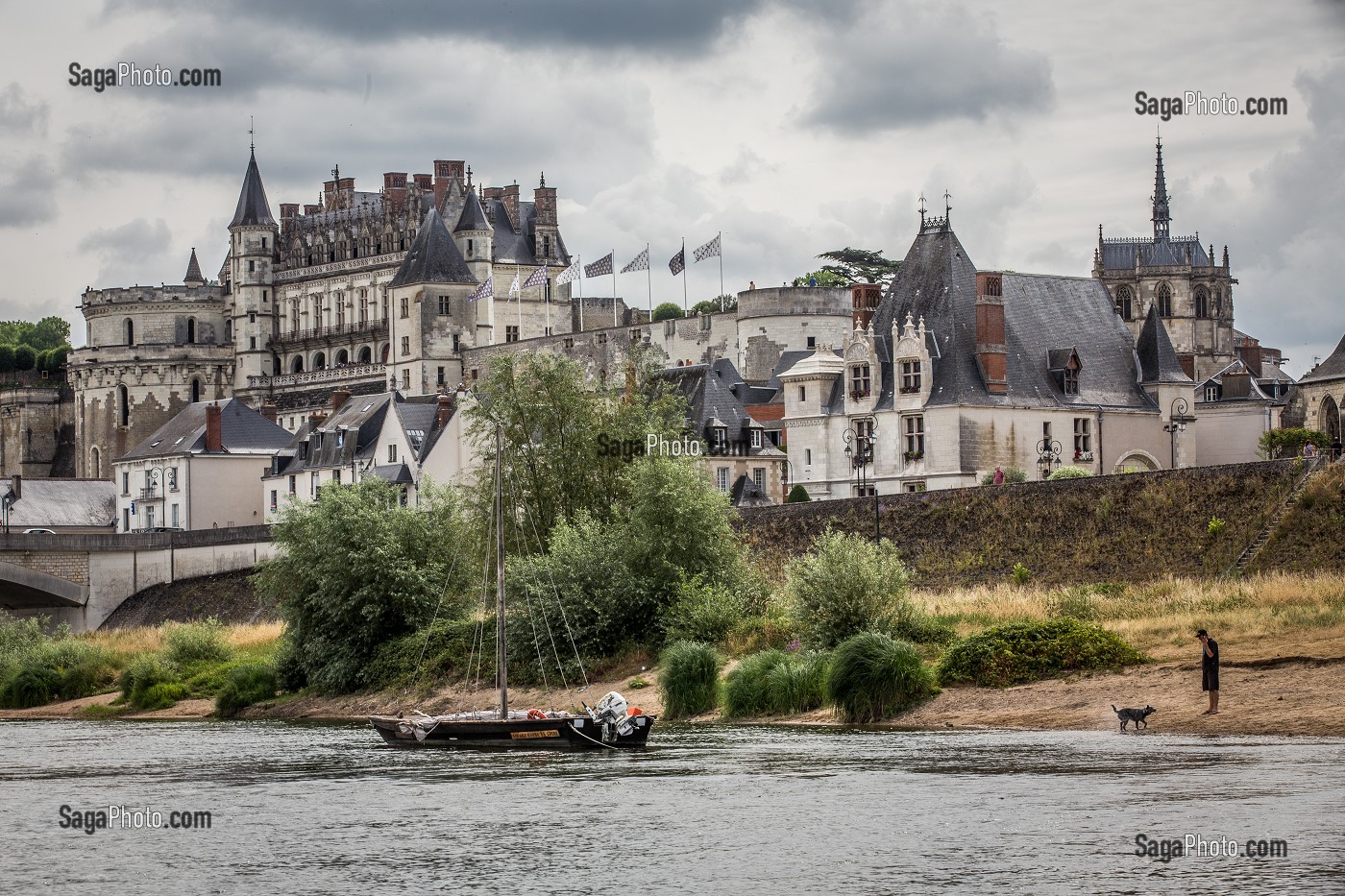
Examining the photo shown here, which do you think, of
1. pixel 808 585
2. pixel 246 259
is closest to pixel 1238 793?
pixel 808 585

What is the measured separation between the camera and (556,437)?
6166 cm

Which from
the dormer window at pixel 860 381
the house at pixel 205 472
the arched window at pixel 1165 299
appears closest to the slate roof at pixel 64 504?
the house at pixel 205 472

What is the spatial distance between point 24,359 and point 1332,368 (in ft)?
429

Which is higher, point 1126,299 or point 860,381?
point 1126,299

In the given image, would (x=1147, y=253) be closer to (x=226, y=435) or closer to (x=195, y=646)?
(x=226, y=435)

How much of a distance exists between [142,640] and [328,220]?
84825mm

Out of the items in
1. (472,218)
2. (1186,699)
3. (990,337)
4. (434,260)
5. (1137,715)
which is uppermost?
(472,218)

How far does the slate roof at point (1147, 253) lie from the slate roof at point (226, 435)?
7193 cm

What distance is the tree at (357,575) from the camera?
57.7 metres

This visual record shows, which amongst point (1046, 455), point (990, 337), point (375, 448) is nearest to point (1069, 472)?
point (1046, 455)

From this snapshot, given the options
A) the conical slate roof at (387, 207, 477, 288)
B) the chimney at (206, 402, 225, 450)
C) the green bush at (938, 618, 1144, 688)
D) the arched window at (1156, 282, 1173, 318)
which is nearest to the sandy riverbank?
the green bush at (938, 618, 1144, 688)

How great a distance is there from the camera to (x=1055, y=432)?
67.8 meters

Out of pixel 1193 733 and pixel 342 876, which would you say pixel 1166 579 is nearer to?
pixel 1193 733

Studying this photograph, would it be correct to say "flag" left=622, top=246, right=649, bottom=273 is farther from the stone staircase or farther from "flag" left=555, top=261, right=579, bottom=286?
the stone staircase
